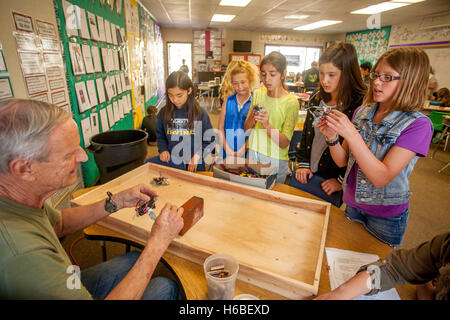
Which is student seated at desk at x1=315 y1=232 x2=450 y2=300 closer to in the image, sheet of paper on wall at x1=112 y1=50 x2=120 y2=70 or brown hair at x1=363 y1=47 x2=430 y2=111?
brown hair at x1=363 y1=47 x2=430 y2=111

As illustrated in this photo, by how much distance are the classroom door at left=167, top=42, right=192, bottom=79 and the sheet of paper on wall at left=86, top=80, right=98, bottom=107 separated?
898cm

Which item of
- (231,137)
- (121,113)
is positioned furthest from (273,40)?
(231,137)

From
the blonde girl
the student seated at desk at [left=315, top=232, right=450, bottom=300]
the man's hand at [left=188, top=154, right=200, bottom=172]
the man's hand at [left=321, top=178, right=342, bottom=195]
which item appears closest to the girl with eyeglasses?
the man's hand at [left=321, top=178, right=342, bottom=195]

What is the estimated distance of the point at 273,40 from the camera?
11.7m

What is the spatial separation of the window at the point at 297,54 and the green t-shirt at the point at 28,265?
1274cm

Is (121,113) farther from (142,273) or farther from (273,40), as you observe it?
(273,40)

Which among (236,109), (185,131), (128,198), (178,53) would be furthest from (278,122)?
(178,53)

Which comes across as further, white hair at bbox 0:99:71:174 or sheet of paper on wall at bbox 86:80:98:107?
sheet of paper on wall at bbox 86:80:98:107

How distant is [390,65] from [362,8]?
6505 mm

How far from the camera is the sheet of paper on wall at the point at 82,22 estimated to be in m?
2.51

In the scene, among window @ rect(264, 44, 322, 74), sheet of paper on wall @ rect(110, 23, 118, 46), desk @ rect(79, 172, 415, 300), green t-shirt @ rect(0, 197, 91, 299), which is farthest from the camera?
window @ rect(264, 44, 322, 74)

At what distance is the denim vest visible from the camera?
1.07 metres

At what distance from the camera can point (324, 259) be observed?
1.00m

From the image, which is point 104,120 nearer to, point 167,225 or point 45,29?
point 45,29
